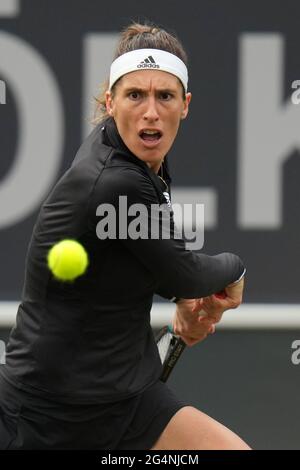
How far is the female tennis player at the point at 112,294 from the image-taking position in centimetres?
268

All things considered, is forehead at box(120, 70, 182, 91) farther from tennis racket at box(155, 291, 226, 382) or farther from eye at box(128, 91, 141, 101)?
tennis racket at box(155, 291, 226, 382)

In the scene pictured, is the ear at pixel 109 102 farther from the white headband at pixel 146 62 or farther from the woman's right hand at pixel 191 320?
the woman's right hand at pixel 191 320

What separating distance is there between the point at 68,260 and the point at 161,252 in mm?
319

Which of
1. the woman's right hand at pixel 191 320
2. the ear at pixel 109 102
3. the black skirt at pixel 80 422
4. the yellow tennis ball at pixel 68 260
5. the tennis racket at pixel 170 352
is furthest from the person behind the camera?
the tennis racket at pixel 170 352

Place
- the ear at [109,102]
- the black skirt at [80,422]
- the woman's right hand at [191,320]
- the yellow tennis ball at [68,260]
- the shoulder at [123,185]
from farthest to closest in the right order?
the woman's right hand at [191,320] → the ear at [109,102] → the black skirt at [80,422] → the shoulder at [123,185] → the yellow tennis ball at [68,260]

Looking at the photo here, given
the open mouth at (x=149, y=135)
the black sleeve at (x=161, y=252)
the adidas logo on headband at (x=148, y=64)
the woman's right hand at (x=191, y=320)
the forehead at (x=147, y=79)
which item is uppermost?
the adidas logo on headband at (x=148, y=64)

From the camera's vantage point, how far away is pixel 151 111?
2773mm

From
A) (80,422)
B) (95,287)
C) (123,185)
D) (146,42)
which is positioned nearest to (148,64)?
(146,42)

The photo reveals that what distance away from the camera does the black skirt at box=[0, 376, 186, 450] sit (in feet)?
9.07

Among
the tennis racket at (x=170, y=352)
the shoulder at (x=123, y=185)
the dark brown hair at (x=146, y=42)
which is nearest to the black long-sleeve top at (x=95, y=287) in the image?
the shoulder at (x=123, y=185)

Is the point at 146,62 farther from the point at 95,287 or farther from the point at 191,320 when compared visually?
the point at 191,320

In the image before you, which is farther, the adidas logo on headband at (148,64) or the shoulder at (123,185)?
the adidas logo on headband at (148,64)

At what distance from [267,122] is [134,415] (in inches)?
79.5
